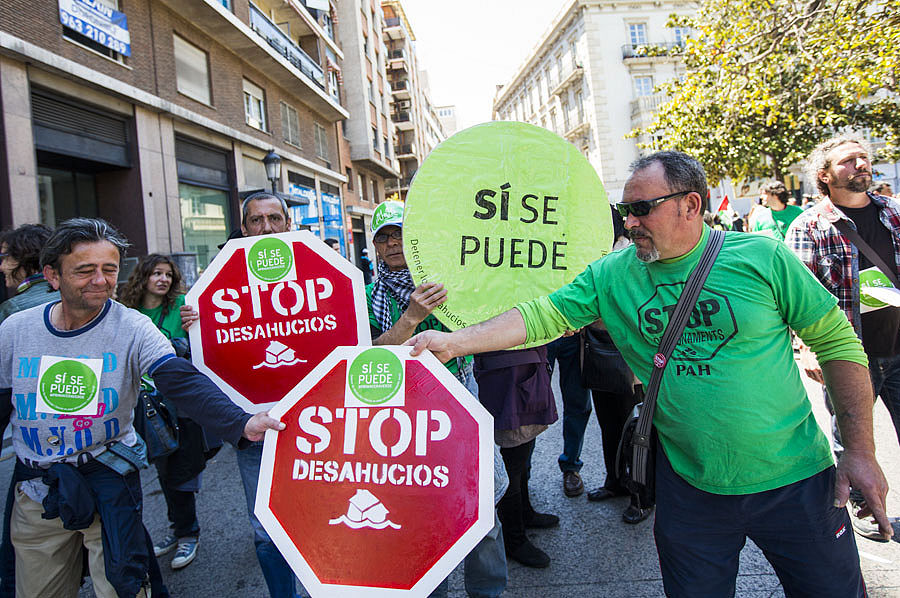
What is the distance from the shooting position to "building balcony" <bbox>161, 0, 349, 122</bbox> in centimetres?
1275

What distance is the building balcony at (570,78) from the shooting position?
33.4 metres

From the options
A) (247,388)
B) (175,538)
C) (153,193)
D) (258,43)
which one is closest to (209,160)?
(153,193)

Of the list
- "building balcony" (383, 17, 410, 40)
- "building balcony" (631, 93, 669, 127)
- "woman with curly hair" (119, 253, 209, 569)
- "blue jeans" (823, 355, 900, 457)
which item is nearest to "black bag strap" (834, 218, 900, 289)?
"blue jeans" (823, 355, 900, 457)

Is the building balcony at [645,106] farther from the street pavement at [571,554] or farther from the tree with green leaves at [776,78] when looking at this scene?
the street pavement at [571,554]

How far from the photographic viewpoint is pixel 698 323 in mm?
1553

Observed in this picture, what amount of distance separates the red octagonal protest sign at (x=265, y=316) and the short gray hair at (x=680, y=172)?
1.19m

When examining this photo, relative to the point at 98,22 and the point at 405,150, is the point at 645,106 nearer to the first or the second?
the point at 405,150

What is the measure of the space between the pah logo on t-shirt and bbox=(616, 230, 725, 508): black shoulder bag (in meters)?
0.02

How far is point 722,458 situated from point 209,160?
14.4m

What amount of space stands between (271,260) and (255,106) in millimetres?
16245

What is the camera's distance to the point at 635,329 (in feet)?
5.55

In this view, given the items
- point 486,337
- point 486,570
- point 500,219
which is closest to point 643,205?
point 500,219

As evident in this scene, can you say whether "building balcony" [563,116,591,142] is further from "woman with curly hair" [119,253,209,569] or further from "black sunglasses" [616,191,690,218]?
"black sunglasses" [616,191,690,218]

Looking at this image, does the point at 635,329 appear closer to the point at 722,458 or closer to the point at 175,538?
the point at 722,458
